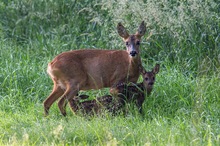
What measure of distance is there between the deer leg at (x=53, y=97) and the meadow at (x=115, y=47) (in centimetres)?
12

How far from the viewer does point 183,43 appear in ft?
34.3

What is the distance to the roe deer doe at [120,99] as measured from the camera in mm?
8636

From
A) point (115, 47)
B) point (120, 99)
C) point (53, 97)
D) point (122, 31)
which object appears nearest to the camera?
point (120, 99)

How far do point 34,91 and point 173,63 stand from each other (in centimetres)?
230

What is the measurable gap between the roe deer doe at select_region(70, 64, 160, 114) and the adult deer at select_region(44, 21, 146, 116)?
0.75 ft

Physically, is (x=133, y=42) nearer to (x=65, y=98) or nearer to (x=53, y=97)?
(x=65, y=98)

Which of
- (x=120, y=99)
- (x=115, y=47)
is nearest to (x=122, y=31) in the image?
(x=120, y=99)

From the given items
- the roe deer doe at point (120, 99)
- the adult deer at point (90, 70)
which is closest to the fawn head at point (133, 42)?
the adult deer at point (90, 70)

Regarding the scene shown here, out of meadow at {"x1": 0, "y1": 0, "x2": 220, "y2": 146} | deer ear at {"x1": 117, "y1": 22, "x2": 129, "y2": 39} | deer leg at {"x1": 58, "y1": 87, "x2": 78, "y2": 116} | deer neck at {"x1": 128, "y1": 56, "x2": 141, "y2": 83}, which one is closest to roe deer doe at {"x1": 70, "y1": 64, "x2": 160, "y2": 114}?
deer leg at {"x1": 58, "y1": 87, "x2": 78, "y2": 116}

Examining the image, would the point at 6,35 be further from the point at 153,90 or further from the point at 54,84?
the point at 153,90

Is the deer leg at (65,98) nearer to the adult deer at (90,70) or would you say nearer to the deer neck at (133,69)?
the adult deer at (90,70)

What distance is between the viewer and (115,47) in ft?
36.7

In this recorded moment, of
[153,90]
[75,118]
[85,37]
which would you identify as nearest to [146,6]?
[85,37]

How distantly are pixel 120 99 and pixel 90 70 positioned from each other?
2.37ft
